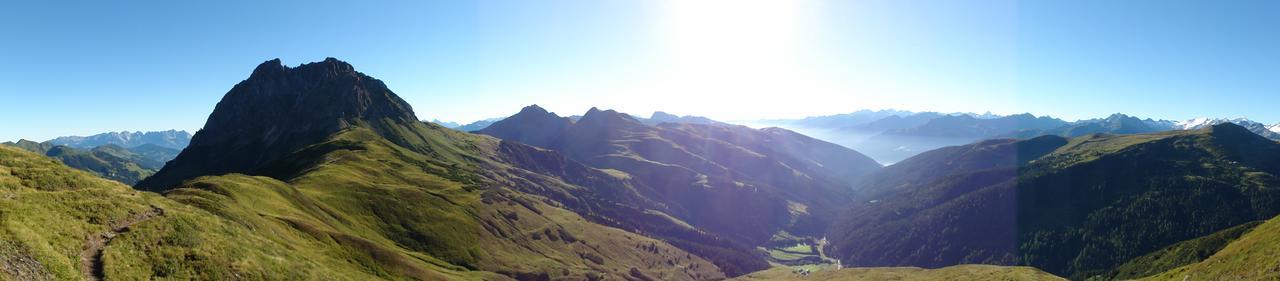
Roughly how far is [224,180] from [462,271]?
71422 mm

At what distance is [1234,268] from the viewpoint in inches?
5320

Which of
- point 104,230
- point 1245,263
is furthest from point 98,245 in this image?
point 1245,263

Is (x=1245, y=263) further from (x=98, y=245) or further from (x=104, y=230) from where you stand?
(x=104, y=230)

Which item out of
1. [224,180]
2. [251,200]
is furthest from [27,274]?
[224,180]

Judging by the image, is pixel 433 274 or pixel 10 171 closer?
pixel 10 171

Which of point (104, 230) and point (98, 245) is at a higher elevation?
point (104, 230)

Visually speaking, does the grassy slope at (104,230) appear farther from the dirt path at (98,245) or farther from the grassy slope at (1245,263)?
the grassy slope at (1245,263)

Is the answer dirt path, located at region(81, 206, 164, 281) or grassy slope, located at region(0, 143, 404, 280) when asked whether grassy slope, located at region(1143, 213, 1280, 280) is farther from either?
dirt path, located at region(81, 206, 164, 281)

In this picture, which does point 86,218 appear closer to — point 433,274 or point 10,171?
point 10,171

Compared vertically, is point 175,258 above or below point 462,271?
above

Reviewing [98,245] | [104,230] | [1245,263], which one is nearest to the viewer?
[98,245]

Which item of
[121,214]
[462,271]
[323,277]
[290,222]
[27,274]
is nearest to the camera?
[27,274]

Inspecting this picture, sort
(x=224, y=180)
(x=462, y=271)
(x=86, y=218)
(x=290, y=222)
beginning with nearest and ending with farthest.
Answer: (x=86, y=218) < (x=290, y=222) < (x=224, y=180) < (x=462, y=271)

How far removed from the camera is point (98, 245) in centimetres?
6588
